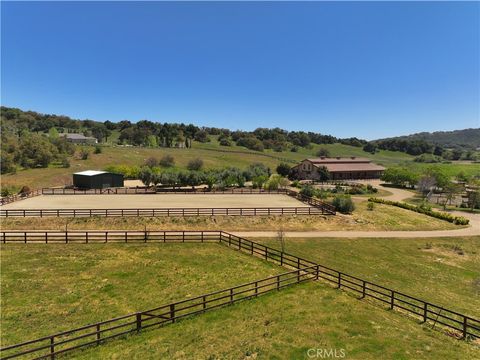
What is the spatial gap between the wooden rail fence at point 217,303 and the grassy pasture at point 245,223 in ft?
9.77

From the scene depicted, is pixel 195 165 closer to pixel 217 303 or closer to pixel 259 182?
pixel 259 182

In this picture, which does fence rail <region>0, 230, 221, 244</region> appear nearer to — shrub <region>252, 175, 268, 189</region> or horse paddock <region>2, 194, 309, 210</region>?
horse paddock <region>2, 194, 309, 210</region>

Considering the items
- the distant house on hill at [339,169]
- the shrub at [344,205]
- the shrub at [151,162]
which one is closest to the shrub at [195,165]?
the shrub at [151,162]

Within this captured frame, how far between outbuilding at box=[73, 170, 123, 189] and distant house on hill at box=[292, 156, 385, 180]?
47190mm

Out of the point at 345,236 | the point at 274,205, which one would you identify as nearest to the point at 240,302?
the point at 345,236

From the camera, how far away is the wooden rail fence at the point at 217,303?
460 inches

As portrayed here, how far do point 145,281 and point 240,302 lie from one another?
6146mm

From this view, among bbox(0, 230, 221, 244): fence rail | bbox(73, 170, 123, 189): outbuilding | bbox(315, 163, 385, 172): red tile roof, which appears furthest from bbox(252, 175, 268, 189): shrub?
bbox(0, 230, 221, 244): fence rail

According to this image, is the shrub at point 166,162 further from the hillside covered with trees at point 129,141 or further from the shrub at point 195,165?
the hillside covered with trees at point 129,141

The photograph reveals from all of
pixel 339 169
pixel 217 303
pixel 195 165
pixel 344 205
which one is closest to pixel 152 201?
pixel 344 205

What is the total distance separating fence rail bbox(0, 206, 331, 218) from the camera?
3338 centimetres

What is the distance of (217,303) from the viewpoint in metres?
15.5

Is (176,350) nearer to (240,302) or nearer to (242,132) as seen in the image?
(240,302)

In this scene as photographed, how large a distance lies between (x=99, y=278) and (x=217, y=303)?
312 inches
